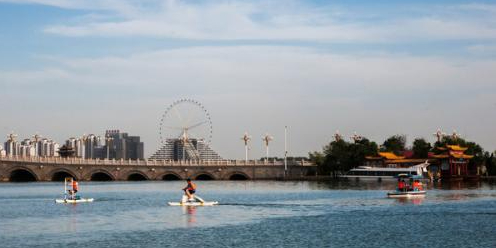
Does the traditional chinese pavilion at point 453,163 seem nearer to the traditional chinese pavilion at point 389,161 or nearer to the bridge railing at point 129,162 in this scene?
the traditional chinese pavilion at point 389,161

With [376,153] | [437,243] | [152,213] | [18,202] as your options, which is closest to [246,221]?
[152,213]

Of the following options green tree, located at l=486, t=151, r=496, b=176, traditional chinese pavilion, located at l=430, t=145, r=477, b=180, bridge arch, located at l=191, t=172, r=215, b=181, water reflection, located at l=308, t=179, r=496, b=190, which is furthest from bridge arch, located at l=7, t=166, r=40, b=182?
green tree, located at l=486, t=151, r=496, b=176

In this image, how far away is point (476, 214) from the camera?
66.6 metres

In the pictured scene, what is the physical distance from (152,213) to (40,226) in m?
13.6

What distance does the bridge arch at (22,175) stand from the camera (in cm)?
16077

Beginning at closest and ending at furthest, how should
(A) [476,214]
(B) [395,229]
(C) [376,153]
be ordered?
1. (B) [395,229]
2. (A) [476,214]
3. (C) [376,153]

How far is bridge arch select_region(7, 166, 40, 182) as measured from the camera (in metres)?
A: 161

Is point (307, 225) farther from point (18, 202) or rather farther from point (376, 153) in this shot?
point (376, 153)

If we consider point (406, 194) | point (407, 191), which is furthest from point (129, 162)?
point (406, 194)

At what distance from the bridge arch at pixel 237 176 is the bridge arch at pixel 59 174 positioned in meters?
36.4

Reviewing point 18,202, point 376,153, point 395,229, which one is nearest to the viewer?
point 395,229

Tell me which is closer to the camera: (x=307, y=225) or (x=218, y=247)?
(x=218, y=247)

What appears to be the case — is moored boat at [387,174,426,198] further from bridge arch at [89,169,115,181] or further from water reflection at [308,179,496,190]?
bridge arch at [89,169,115,181]

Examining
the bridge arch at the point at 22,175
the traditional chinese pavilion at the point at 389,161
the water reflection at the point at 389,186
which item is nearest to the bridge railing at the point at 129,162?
the bridge arch at the point at 22,175
